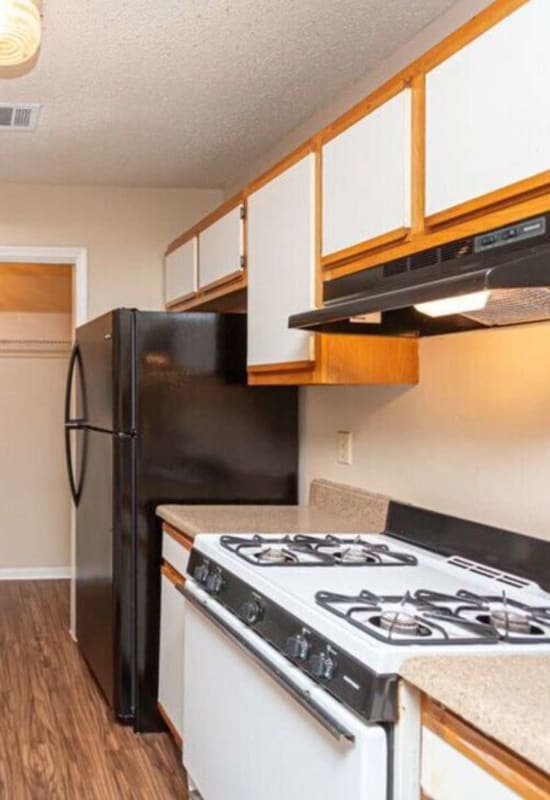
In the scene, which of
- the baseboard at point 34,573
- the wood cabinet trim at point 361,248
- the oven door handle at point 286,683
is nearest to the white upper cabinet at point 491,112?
the wood cabinet trim at point 361,248

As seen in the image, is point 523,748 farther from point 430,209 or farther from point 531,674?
point 430,209

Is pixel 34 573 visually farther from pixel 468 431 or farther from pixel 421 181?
pixel 421 181

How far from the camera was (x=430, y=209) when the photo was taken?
190 centimetres

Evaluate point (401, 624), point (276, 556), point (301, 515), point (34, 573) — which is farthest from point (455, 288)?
point (34, 573)

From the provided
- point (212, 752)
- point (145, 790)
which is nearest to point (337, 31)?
point (212, 752)

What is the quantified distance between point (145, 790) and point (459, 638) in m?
1.75

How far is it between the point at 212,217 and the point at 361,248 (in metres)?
1.51

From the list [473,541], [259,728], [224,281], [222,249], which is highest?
[222,249]

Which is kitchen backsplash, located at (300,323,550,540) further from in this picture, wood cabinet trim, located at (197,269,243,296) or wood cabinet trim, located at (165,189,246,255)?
wood cabinet trim, located at (165,189,246,255)

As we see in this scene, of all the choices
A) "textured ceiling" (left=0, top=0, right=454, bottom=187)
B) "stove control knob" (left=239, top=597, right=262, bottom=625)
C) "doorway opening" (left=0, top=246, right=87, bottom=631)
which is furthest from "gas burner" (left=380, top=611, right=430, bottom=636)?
"doorway opening" (left=0, top=246, right=87, bottom=631)

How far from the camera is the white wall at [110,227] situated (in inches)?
178

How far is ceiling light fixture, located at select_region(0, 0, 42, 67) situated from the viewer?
205 centimetres

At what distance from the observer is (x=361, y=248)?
7.23 feet

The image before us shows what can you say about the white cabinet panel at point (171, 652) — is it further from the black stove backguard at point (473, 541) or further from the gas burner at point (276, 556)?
Answer: the black stove backguard at point (473, 541)
